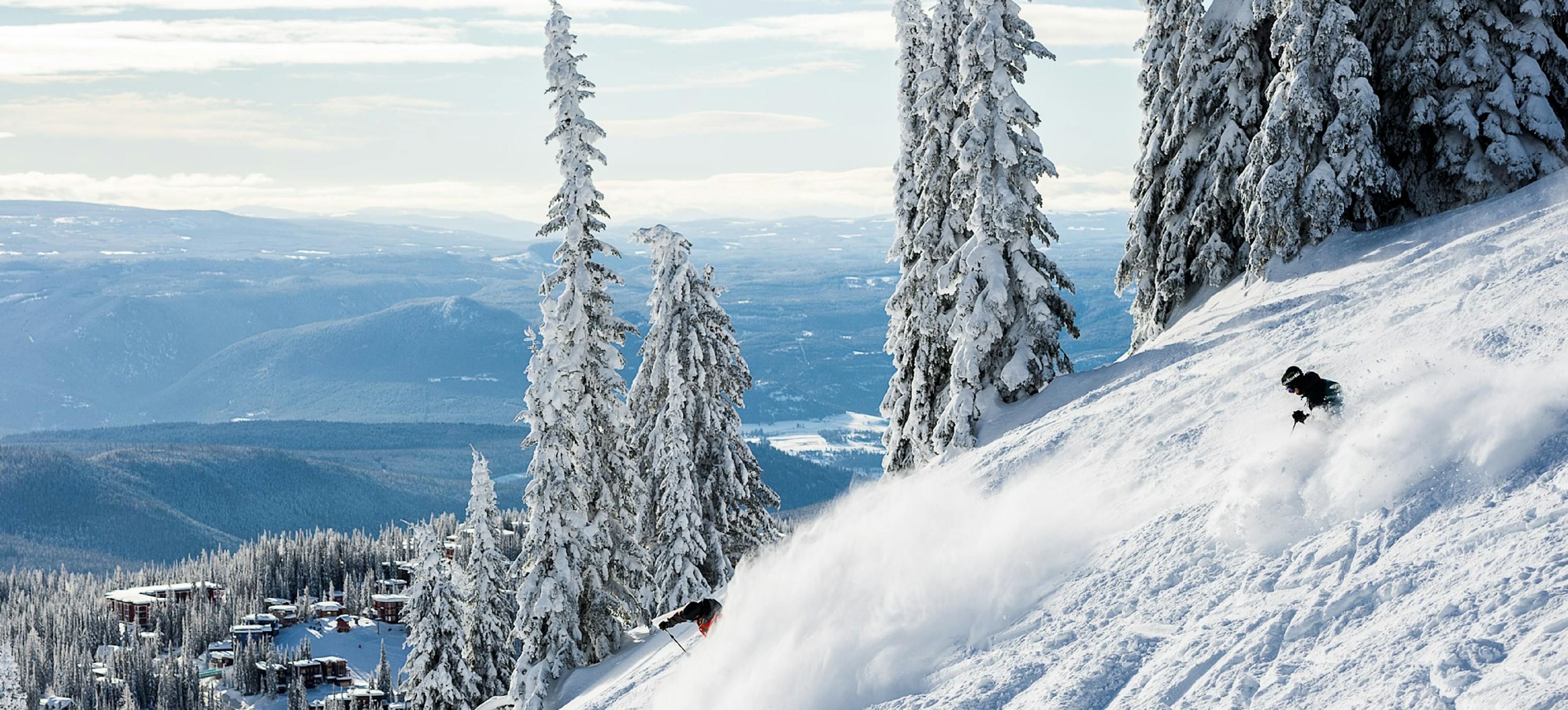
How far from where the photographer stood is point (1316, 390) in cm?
A: 1215

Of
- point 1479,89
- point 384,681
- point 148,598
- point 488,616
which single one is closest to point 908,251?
point 1479,89

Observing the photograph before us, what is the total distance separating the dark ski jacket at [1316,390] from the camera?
12109mm

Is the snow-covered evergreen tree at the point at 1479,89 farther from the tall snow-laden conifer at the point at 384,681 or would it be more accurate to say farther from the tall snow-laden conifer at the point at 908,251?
the tall snow-laden conifer at the point at 384,681

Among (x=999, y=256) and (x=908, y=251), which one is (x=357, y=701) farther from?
(x=999, y=256)

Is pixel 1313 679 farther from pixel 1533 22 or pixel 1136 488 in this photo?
pixel 1533 22

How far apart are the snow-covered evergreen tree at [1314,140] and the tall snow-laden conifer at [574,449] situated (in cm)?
1449

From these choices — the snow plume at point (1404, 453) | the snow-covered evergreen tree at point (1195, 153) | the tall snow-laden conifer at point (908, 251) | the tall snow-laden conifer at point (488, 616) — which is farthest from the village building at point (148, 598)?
the snow plume at point (1404, 453)

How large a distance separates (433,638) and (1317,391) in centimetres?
2975

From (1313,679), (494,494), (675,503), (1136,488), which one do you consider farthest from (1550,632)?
(494,494)

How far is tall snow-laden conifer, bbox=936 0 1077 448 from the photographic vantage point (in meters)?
24.0

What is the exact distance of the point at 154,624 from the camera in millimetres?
160500

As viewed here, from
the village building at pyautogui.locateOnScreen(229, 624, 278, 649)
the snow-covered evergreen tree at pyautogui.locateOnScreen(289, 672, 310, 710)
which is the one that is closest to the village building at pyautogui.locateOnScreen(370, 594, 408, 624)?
the village building at pyautogui.locateOnScreen(229, 624, 278, 649)

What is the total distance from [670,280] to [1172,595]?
21067 millimetres

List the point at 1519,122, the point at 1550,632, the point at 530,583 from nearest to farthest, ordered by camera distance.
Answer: the point at 1550,632, the point at 1519,122, the point at 530,583
